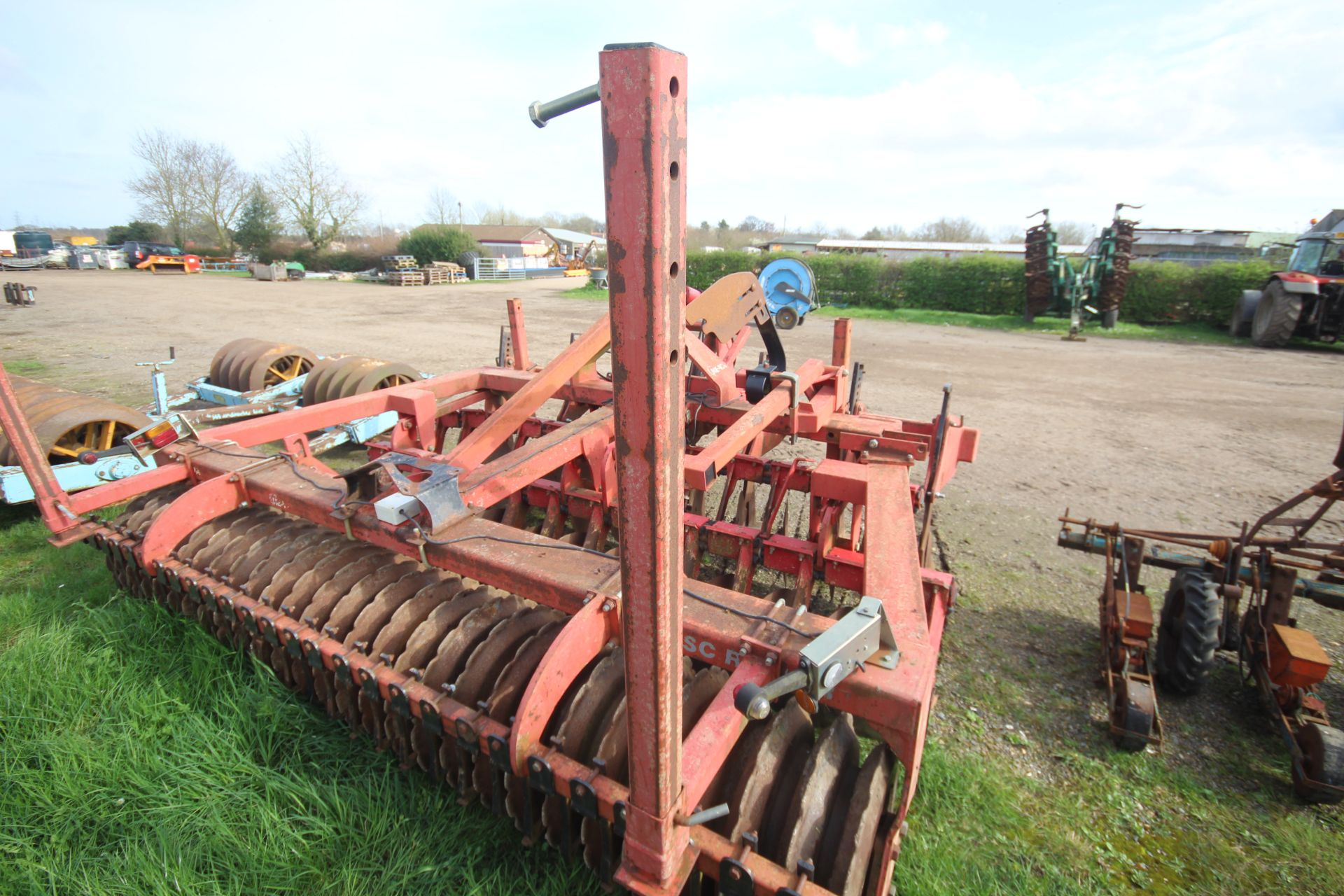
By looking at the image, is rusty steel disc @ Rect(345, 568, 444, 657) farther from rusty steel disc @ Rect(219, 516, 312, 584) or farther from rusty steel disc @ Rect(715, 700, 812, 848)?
rusty steel disc @ Rect(715, 700, 812, 848)

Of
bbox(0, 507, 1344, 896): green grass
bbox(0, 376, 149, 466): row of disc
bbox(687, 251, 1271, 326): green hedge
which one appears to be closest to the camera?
bbox(0, 507, 1344, 896): green grass

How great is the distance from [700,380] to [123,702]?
297 centimetres

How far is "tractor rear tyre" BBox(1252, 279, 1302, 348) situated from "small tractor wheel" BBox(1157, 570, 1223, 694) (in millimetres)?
14802

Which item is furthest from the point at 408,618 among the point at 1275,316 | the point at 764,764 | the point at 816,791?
the point at 1275,316

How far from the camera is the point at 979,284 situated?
20.1 metres

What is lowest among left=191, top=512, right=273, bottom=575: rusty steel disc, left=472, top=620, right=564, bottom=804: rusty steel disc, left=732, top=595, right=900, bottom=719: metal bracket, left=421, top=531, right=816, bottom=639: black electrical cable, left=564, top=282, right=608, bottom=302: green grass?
left=472, top=620, right=564, bottom=804: rusty steel disc

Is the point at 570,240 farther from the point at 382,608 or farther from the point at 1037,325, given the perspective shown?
the point at 382,608

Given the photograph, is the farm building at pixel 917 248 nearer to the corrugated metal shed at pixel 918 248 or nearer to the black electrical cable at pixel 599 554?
the corrugated metal shed at pixel 918 248

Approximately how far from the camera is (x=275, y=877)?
2.00m

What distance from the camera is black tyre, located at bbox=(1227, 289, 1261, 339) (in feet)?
49.2

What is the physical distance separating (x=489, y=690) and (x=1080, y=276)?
19.4 meters

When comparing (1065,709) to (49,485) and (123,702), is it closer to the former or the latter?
(123,702)

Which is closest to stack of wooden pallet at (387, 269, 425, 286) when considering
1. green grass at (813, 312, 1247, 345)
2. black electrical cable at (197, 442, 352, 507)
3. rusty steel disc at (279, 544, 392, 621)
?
green grass at (813, 312, 1247, 345)

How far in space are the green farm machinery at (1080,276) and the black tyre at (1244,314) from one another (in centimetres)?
234
